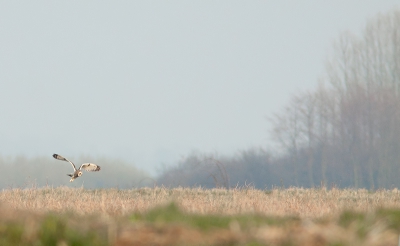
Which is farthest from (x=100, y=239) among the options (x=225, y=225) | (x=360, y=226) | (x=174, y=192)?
(x=174, y=192)

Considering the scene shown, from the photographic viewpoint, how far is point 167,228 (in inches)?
241

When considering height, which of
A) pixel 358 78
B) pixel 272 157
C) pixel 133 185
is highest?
pixel 358 78

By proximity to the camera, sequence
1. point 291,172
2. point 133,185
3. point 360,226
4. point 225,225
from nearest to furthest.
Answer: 1. point 360,226
2. point 225,225
3. point 133,185
4. point 291,172

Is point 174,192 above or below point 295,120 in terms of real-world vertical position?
below

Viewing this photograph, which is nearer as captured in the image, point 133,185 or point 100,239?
point 100,239

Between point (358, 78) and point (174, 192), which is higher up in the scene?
point (358, 78)

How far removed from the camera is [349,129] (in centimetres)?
4288

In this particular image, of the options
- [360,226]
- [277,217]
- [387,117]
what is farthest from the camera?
[387,117]

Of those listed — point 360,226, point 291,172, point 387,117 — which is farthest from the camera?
point 291,172

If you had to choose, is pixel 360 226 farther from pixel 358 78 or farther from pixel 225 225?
pixel 358 78

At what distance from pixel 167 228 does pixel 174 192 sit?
12.6 m

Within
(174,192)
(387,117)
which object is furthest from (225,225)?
(387,117)

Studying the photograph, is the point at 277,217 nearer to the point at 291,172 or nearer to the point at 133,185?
the point at 133,185

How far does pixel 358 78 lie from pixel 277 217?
36423 mm
